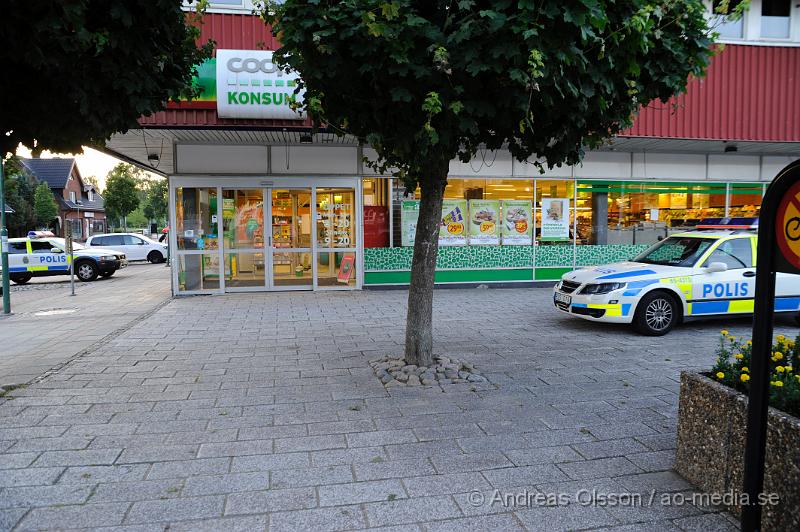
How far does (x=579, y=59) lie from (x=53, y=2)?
3765 mm

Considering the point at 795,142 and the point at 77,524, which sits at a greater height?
the point at 795,142

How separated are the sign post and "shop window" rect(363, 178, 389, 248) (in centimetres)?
1097

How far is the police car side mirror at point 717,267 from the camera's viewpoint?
8.01m

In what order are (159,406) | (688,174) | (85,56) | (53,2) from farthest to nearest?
(688,174) → (159,406) → (85,56) → (53,2)

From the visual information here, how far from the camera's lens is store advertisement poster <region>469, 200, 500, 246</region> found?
13.7 meters

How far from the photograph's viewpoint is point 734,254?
8.23 meters

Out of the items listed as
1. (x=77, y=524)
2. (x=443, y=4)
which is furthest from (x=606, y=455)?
(x=443, y=4)

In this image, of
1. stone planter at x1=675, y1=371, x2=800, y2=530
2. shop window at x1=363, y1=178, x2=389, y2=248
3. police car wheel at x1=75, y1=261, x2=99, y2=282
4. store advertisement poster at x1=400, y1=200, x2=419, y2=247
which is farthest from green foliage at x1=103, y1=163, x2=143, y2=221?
stone planter at x1=675, y1=371, x2=800, y2=530

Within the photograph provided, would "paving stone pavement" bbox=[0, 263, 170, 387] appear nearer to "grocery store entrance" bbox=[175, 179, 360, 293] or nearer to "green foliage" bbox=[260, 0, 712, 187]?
"grocery store entrance" bbox=[175, 179, 360, 293]

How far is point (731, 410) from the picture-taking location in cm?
308

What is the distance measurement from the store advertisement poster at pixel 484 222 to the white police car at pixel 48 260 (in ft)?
43.7

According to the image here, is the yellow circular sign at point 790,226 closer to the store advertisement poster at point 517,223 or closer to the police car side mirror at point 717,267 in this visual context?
the police car side mirror at point 717,267

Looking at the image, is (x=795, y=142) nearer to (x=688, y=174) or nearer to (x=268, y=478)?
(x=688, y=174)

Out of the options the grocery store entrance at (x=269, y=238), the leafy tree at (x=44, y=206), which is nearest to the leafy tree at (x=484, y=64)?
the grocery store entrance at (x=269, y=238)
